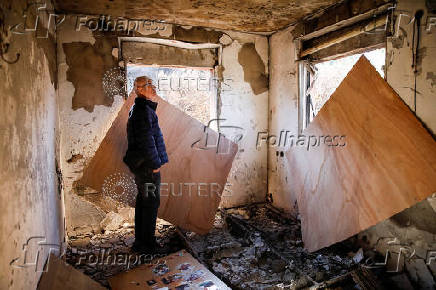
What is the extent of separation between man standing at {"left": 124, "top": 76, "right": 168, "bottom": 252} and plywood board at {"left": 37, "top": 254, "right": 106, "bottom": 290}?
2.91ft

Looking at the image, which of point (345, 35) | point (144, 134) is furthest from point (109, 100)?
point (345, 35)

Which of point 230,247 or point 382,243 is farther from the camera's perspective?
point 230,247

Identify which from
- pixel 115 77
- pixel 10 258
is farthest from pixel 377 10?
pixel 10 258

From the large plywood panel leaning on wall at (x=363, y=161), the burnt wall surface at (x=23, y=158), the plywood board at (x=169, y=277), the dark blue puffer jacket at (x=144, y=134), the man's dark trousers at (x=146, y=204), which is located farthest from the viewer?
the man's dark trousers at (x=146, y=204)

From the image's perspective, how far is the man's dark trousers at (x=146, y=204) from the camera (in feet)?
9.50

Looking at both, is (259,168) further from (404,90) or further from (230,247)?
(404,90)

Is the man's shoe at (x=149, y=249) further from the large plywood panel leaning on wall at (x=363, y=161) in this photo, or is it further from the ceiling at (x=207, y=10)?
the ceiling at (x=207, y=10)

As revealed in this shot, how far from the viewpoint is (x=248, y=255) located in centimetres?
298

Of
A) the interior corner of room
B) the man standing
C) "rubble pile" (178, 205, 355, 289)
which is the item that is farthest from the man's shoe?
"rubble pile" (178, 205, 355, 289)

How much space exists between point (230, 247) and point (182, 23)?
292cm

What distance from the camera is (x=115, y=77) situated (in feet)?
11.4

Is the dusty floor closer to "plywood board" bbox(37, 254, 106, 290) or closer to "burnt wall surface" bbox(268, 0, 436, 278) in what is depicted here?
"burnt wall surface" bbox(268, 0, 436, 278)

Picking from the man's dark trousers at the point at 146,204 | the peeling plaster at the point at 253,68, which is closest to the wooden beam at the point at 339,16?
the peeling plaster at the point at 253,68

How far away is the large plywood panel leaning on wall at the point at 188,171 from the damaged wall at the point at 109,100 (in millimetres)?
578
